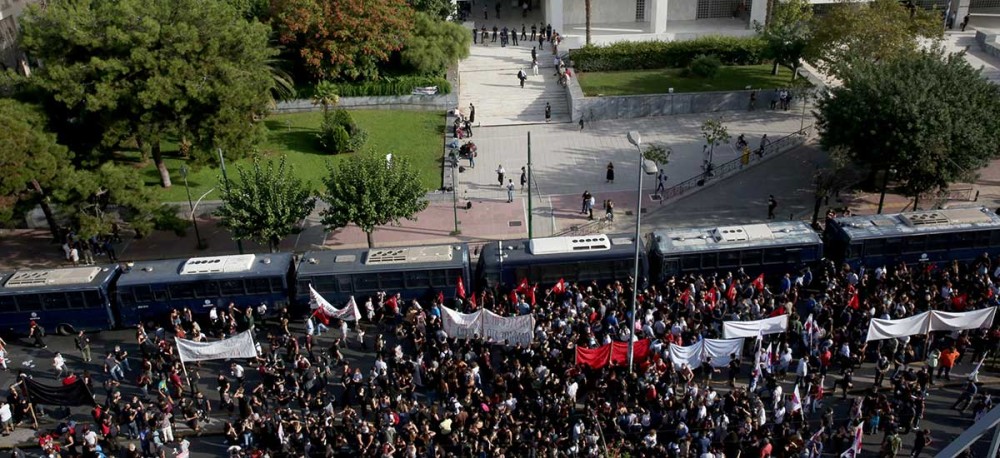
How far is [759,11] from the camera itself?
6228 cm

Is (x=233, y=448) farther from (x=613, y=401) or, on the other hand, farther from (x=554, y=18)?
(x=554, y=18)

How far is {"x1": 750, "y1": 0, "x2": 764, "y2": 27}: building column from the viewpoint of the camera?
61812mm

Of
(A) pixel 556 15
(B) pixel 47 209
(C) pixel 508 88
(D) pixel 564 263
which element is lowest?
(D) pixel 564 263

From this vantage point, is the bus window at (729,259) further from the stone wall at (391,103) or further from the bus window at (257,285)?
the stone wall at (391,103)

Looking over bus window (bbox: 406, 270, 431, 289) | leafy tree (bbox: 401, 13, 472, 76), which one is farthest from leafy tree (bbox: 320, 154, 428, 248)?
leafy tree (bbox: 401, 13, 472, 76)

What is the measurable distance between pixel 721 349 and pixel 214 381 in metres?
16.6

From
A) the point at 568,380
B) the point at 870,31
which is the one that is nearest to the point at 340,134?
the point at 568,380

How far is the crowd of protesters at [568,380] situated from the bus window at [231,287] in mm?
790

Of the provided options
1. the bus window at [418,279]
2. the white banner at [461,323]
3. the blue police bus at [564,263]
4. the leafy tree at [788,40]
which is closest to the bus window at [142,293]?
the bus window at [418,279]

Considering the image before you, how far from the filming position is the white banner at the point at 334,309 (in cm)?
2980

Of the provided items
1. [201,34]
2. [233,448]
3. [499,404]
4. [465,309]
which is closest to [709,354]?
[499,404]

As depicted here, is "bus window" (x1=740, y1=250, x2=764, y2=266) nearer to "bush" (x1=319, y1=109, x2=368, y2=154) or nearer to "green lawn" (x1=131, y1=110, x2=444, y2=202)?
"green lawn" (x1=131, y1=110, x2=444, y2=202)

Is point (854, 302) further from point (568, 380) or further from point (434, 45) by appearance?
point (434, 45)

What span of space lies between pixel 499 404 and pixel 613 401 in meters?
3.44
